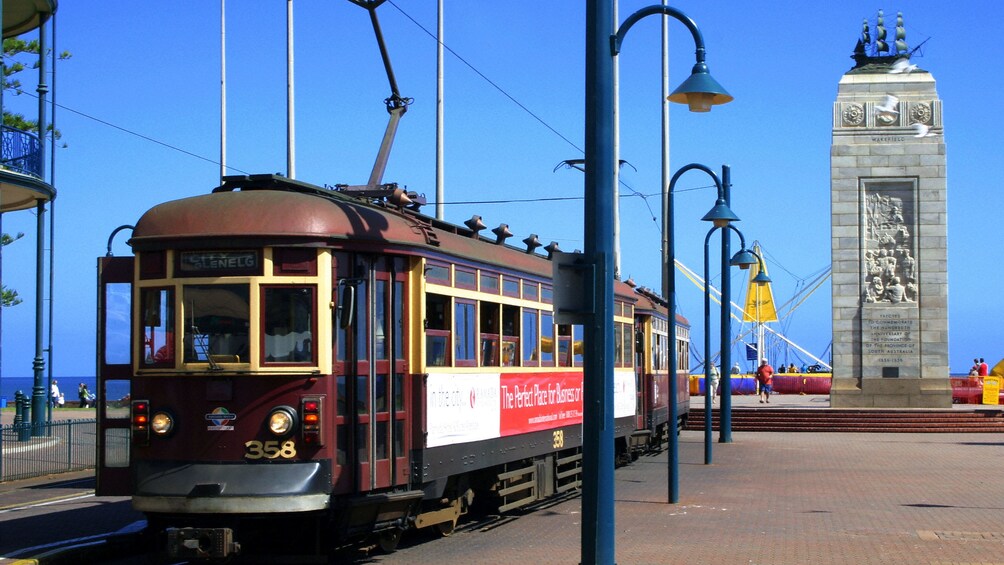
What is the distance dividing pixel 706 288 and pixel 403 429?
46.7 ft

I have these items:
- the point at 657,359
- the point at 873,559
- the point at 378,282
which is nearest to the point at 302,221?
the point at 378,282

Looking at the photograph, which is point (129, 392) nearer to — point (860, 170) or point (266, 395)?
point (266, 395)

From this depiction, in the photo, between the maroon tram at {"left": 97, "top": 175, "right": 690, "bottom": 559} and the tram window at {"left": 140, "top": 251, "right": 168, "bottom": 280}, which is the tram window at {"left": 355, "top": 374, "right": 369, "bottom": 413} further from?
the tram window at {"left": 140, "top": 251, "right": 168, "bottom": 280}

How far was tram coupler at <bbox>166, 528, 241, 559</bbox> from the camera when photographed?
9977 millimetres

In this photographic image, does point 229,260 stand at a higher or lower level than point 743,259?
lower

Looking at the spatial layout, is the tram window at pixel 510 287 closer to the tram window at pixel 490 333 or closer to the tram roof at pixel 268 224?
the tram window at pixel 490 333

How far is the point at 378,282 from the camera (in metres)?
11.2

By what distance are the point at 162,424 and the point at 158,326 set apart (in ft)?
2.67

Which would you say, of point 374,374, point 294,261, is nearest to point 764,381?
point 374,374

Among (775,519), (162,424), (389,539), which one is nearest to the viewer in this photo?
(162,424)

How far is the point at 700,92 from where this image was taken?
1074cm

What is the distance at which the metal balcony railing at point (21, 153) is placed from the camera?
67.4ft

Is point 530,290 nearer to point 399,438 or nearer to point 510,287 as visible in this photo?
point 510,287

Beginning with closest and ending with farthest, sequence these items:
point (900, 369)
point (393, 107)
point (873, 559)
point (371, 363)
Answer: point (371, 363), point (873, 559), point (393, 107), point (900, 369)
